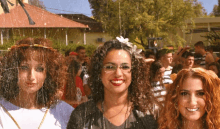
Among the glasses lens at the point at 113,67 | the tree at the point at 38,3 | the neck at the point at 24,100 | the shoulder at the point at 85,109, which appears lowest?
the shoulder at the point at 85,109

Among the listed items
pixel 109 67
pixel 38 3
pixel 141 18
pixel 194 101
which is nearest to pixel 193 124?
pixel 194 101

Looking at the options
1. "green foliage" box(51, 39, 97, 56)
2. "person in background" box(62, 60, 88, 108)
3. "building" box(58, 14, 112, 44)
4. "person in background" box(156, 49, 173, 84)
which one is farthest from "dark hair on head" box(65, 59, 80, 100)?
"person in background" box(156, 49, 173, 84)

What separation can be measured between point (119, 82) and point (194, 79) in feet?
0.92

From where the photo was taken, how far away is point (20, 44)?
0.94 meters

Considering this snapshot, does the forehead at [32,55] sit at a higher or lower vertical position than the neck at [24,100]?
higher

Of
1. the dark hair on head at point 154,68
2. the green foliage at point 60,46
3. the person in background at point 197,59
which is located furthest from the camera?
the dark hair on head at point 154,68

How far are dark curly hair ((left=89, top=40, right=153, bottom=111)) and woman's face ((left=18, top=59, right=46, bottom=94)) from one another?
0.70ft

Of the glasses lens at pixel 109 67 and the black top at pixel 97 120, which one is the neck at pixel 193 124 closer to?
the black top at pixel 97 120

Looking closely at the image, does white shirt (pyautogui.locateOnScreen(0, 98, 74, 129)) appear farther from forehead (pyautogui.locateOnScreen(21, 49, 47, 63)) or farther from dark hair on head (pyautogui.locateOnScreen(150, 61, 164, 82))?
dark hair on head (pyautogui.locateOnScreen(150, 61, 164, 82))

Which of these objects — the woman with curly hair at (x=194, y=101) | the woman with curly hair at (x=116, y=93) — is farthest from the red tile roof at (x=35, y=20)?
the woman with curly hair at (x=194, y=101)

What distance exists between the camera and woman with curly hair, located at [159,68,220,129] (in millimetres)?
849

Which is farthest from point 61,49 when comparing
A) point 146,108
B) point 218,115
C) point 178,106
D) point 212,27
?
point 212,27

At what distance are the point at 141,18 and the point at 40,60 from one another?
49cm

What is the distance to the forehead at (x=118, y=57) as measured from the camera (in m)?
0.88
